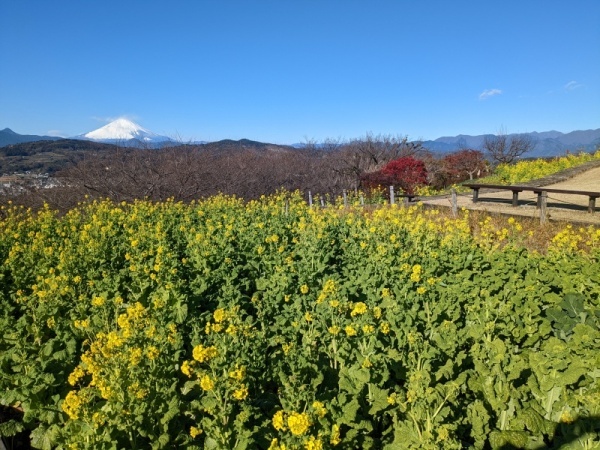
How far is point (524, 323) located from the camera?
453cm

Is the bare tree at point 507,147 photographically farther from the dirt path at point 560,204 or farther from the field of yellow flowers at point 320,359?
the field of yellow flowers at point 320,359

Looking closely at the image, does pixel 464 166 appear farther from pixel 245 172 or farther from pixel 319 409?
pixel 319 409

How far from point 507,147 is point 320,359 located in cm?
4659

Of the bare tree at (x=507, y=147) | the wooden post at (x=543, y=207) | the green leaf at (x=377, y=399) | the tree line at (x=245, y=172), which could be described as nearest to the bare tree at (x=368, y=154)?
the tree line at (x=245, y=172)

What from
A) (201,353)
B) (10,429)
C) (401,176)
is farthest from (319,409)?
(401,176)

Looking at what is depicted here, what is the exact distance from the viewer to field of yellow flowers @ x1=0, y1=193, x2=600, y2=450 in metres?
2.77

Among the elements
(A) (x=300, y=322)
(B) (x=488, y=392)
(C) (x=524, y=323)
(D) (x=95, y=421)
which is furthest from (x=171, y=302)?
(C) (x=524, y=323)

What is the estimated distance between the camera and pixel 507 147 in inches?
1703

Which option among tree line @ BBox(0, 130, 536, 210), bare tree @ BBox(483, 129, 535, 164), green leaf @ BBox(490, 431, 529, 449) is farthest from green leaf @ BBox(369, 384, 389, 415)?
bare tree @ BBox(483, 129, 535, 164)

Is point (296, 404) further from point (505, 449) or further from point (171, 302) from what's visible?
point (171, 302)

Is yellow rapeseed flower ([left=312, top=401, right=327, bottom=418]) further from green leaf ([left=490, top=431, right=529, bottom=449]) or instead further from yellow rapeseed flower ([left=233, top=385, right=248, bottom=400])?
green leaf ([left=490, top=431, right=529, bottom=449])

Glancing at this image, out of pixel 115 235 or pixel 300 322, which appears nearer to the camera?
pixel 300 322

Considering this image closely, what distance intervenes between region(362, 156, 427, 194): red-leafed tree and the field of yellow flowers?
64.7 feet

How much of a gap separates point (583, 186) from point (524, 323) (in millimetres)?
19761
